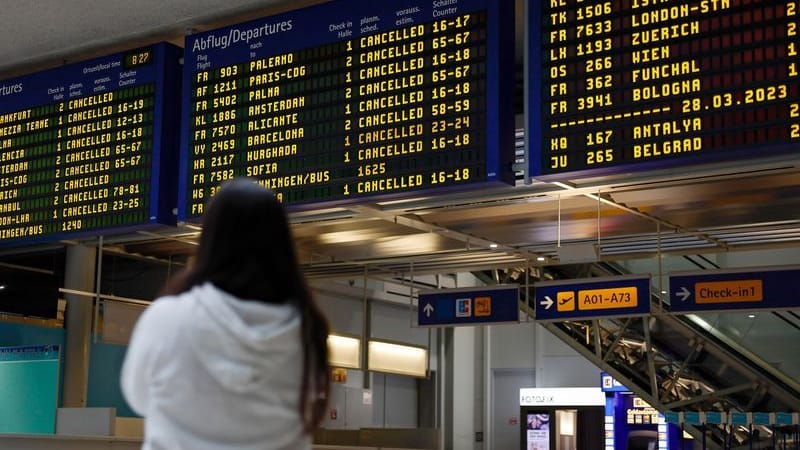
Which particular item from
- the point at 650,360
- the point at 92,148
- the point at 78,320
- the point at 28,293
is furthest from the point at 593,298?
the point at 28,293

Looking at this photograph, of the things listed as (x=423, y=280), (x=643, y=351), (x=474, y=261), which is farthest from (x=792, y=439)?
(x=423, y=280)

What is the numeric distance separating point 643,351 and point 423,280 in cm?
405

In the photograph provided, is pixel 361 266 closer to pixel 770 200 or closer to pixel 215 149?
pixel 215 149

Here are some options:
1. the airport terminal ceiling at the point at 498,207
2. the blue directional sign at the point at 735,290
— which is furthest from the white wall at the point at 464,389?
the blue directional sign at the point at 735,290

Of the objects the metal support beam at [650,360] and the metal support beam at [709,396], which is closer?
the metal support beam at [709,396]

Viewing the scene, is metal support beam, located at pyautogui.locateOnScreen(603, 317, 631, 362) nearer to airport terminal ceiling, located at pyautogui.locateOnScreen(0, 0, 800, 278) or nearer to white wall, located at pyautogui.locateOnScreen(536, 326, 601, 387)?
airport terminal ceiling, located at pyautogui.locateOnScreen(0, 0, 800, 278)

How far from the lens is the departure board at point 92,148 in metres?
9.55

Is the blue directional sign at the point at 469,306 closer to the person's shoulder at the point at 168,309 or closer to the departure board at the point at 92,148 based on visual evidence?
the departure board at the point at 92,148

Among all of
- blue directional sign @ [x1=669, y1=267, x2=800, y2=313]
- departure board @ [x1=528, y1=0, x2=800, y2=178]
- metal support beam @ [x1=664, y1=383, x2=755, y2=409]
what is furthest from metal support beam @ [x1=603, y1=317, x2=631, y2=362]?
departure board @ [x1=528, y1=0, x2=800, y2=178]

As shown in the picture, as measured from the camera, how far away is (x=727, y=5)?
683 centimetres

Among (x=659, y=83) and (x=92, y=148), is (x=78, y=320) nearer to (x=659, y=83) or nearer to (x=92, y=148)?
(x=92, y=148)

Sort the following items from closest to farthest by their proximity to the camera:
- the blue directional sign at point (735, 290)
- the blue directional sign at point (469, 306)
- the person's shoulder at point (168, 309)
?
the person's shoulder at point (168, 309)
the blue directional sign at point (735, 290)
the blue directional sign at point (469, 306)

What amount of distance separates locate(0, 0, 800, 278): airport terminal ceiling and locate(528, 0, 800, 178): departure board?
0.65ft

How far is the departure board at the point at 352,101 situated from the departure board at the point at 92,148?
1.24ft
